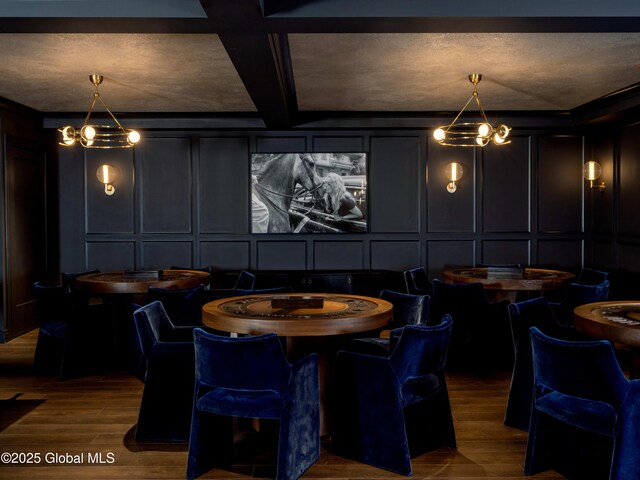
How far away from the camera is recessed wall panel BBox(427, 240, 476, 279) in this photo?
24.3 feet

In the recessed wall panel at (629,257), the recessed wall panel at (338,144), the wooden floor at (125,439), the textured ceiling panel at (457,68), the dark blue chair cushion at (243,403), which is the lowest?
the wooden floor at (125,439)

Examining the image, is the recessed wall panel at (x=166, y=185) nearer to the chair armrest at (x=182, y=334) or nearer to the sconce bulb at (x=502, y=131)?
the chair armrest at (x=182, y=334)

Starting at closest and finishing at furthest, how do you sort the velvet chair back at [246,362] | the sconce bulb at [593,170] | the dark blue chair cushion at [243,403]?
the velvet chair back at [246,362] → the dark blue chair cushion at [243,403] → the sconce bulb at [593,170]

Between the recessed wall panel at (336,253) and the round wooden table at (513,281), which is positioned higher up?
the recessed wall panel at (336,253)

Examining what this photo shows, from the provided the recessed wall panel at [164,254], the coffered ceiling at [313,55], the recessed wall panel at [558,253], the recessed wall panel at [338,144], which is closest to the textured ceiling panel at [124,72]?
the coffered ceiling at [313,55]

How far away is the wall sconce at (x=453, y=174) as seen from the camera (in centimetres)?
706

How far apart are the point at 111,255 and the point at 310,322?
5087mm

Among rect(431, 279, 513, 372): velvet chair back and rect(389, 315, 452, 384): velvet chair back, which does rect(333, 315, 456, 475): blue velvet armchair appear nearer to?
rect(389, 315, 452, 384): velvet chair back

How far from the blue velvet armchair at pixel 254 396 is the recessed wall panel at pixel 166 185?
4.72 metres

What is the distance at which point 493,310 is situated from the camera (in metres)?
5.14

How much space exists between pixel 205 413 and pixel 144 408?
66cm

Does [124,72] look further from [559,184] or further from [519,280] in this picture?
[559,184]

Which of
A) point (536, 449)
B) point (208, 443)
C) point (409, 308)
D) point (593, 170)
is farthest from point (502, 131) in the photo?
point (208, 443)

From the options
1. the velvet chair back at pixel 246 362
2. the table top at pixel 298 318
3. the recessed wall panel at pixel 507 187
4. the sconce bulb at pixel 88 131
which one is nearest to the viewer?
the velvet chair back at pixel 246 362
